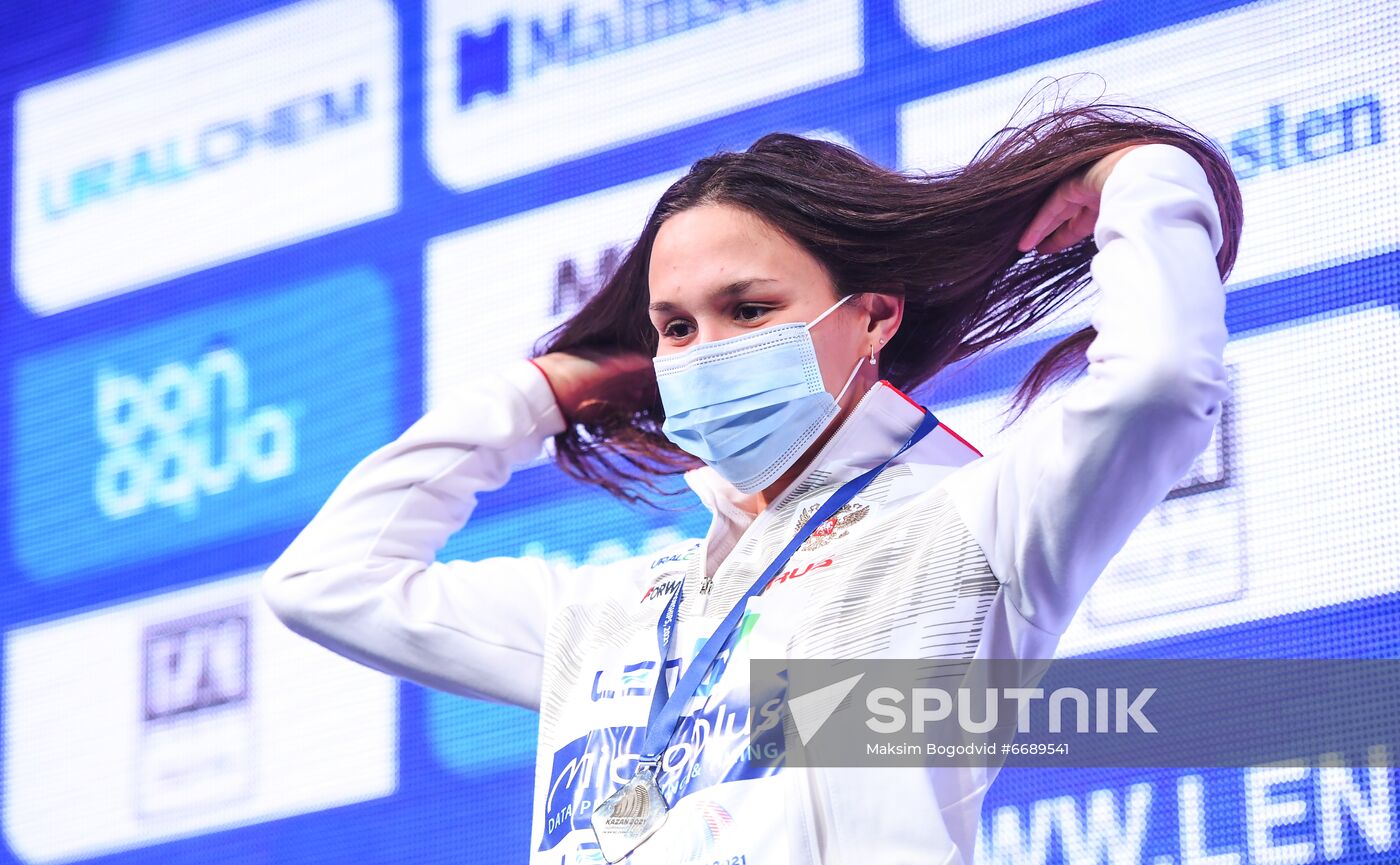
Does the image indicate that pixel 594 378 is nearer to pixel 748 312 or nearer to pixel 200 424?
pixel 748 312

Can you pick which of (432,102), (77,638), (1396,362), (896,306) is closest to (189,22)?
(432,102)

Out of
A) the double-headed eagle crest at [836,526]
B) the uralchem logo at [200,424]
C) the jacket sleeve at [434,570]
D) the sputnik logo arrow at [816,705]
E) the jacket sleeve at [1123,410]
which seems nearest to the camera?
the jacket sleeve at [1123,410]

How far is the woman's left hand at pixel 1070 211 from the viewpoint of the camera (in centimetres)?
147

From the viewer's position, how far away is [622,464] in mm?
2133

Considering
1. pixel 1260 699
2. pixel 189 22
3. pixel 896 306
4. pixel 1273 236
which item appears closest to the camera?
pixel 896 306

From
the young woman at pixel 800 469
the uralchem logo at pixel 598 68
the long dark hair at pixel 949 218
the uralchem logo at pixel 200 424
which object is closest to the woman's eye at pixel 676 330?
the young woman at pixel 800 469

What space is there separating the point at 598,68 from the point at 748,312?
3.19 feet

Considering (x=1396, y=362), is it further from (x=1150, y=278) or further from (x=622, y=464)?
(x=622, y=464)

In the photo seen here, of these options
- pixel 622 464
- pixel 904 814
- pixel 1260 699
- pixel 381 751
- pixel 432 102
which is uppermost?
pixel 432 102

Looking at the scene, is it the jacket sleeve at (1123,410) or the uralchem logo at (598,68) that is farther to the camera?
the uralchem logo at (598,68)

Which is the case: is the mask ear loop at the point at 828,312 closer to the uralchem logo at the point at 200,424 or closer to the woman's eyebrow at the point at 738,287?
the woman's eyebrow at the point at 738,287

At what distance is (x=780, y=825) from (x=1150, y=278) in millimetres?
467

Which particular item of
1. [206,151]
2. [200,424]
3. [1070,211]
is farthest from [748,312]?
[206,151]

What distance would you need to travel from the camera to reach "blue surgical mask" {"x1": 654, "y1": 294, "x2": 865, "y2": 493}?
1.57m
